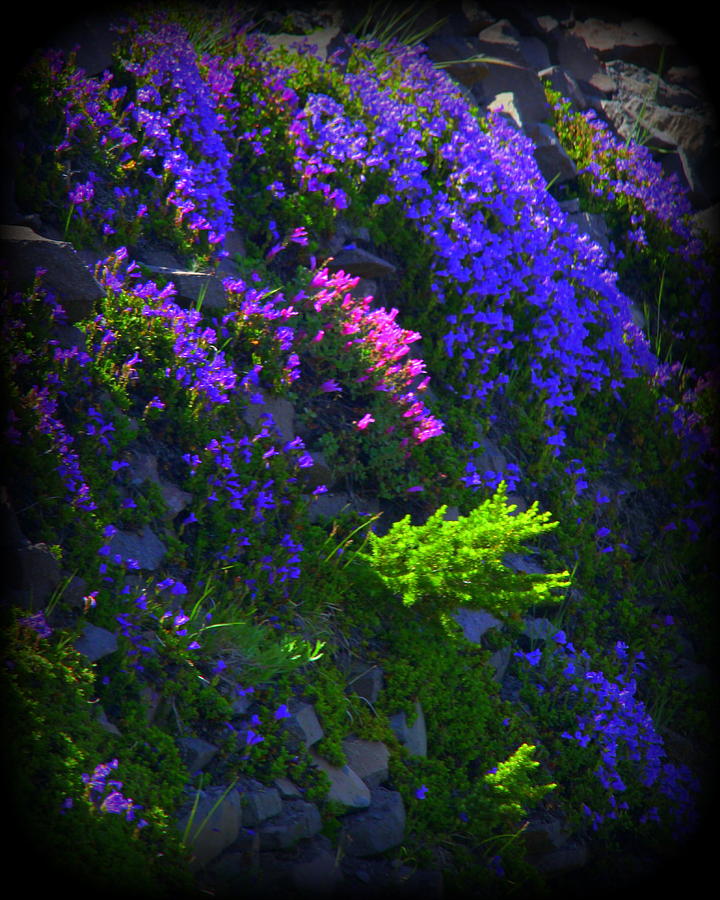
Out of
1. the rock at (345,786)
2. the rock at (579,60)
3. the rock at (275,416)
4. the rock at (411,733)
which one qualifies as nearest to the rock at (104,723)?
the rock at (345,786)

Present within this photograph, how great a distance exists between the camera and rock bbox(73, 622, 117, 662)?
11.6 feet

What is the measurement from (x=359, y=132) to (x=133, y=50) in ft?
6.27

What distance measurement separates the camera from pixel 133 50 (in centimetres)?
583

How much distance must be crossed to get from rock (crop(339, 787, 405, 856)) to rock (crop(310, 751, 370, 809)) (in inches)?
2.8

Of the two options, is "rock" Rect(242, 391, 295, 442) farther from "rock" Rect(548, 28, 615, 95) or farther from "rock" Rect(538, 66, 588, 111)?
"rock" Rect(548, 28, 615, 95)

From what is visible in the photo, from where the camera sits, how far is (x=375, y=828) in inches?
158

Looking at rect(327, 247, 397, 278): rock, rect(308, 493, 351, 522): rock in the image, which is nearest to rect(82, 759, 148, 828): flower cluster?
rect(308, 493, 351, 522): rock

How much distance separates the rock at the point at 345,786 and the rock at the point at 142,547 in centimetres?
130

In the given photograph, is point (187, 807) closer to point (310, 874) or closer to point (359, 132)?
point (310, 874)

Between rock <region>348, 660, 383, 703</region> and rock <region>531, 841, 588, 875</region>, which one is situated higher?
rock <region>348, 660, 383, 703</region>

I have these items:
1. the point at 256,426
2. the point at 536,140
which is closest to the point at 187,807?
the point at 256,426

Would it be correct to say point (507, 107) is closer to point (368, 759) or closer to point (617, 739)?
point (617, 739)

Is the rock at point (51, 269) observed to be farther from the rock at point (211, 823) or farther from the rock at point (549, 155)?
the rock at point (549, 155)

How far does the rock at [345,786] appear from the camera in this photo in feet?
13.1
